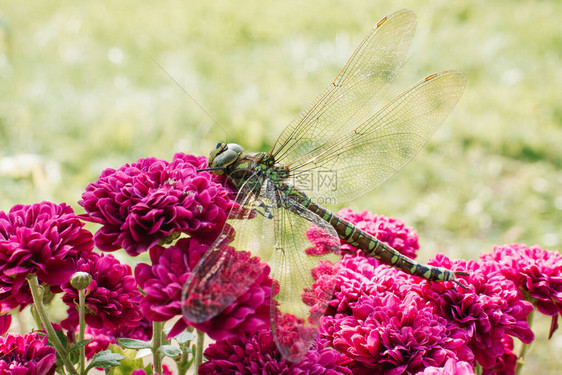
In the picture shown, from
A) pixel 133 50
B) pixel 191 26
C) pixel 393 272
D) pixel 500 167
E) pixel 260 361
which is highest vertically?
pixel 191 26

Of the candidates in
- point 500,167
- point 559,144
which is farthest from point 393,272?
point 559,144

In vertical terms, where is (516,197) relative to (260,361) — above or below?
above

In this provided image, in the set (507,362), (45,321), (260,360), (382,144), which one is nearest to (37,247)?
(45,321)

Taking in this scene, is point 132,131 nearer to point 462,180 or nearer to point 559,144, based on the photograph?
point 462,180

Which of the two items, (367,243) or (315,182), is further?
(315,182)

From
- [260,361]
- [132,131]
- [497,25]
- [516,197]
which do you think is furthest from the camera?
[497,25]

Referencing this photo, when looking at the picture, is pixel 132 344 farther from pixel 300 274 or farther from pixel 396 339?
pixel 396 339

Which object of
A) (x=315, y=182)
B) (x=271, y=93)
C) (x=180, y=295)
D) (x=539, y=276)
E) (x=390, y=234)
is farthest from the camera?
(x=271, y=93)

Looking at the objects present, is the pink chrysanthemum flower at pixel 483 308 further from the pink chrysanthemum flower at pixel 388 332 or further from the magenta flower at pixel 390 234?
the magenta flower at pixel 390 234

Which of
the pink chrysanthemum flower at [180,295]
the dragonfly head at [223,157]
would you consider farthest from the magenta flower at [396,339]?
the dragonfly head at [223,157]
